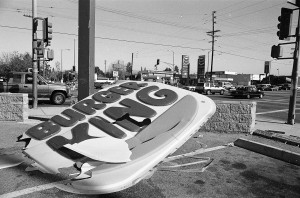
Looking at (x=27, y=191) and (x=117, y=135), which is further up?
(x=117, y=135)

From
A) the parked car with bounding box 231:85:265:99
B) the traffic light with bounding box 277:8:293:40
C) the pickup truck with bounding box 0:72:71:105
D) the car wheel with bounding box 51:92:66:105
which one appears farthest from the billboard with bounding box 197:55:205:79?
the traffic light with bounding box 277:8:293:40

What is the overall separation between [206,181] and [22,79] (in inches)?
523

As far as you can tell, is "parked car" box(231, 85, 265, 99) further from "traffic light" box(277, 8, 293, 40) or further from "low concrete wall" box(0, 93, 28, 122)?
"low concrete wall" box(0, 93, 28, 122)

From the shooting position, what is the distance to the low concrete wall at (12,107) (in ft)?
28.3

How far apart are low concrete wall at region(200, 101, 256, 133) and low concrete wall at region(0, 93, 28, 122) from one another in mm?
6479

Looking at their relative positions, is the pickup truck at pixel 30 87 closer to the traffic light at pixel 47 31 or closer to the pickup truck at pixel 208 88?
the traffic light at pixel 47 31

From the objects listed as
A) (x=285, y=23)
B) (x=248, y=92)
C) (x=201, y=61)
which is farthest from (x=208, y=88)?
(x=285, y=23)

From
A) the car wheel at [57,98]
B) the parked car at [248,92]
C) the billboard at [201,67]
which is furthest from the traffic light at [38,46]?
the billboard at [201,67]

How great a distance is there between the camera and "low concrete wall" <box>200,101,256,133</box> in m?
7.68

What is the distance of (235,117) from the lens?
7.77 m

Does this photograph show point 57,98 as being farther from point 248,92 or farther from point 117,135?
point 248,92

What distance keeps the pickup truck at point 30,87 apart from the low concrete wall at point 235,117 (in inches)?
415

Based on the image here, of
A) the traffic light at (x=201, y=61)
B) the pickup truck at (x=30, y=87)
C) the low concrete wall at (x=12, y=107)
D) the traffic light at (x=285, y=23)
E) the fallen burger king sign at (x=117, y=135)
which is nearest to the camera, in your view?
the fallen burger king sign at (x=117, y=135)

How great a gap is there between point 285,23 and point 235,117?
4.62 metres
